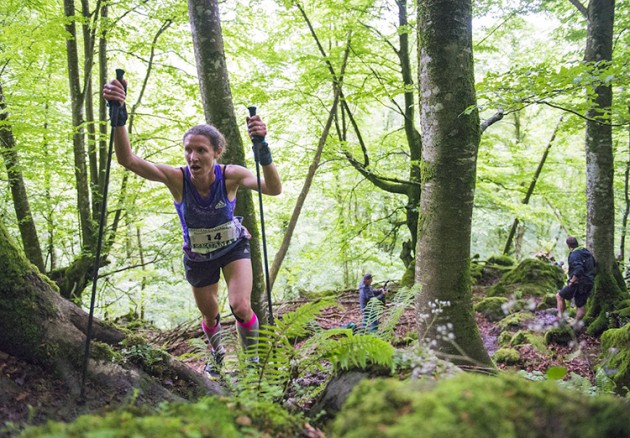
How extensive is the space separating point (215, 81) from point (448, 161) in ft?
9.24

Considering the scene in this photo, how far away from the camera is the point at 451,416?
87 cm

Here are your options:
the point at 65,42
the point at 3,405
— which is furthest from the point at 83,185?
the point at 3,405

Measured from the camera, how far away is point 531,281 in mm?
10398

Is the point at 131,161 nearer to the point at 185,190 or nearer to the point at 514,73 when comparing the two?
the point at 185,190

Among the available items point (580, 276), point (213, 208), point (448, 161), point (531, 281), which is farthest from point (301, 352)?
point (531, 281)

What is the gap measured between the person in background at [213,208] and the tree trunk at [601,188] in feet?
21.9

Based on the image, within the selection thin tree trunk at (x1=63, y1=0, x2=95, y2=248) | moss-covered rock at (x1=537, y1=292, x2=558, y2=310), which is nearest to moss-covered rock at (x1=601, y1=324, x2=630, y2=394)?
moss-covered rock at (x1=537, y1=292, x2=558, y2=310)

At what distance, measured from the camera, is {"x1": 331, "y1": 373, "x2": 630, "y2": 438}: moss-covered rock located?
0.86 metres

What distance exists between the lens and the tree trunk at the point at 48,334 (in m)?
2.17

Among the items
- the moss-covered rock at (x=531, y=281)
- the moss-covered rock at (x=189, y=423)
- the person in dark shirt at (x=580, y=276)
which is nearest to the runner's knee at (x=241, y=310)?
the moss-covered rock at (x=189, y=423)

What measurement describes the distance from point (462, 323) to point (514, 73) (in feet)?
9.49

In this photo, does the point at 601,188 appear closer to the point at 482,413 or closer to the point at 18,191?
the point at 482,413

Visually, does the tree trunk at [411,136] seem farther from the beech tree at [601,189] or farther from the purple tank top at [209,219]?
the purple tank top at [209,219]

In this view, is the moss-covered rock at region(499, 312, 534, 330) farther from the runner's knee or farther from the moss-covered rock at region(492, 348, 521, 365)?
the runner's knee
